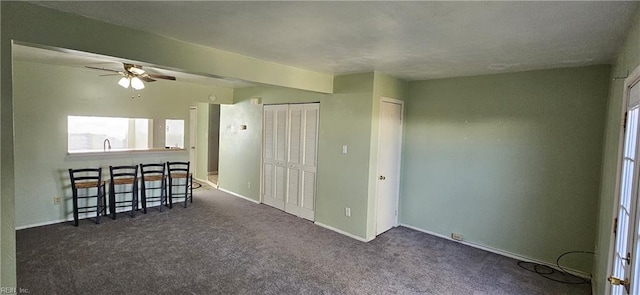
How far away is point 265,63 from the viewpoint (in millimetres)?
3412

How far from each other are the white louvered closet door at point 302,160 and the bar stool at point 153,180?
2115 millimetres

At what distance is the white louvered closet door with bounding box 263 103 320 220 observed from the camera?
15.8 ft

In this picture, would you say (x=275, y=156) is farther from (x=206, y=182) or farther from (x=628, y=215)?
(x=628, y=215)

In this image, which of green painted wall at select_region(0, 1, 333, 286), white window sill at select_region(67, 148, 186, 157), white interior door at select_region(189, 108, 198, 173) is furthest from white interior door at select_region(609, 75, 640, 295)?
white interior door at select_region(189, 108, 198, 173)

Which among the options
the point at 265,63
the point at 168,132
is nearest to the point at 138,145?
the point at 168,132

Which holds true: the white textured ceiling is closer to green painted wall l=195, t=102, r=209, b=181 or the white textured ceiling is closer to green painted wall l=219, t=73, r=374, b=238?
green painted wall l=219, t=73, r=374, b=238

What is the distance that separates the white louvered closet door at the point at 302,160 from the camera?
4785 mm

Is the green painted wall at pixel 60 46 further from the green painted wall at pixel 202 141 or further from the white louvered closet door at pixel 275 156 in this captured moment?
the green painted wall at pixel 202 141

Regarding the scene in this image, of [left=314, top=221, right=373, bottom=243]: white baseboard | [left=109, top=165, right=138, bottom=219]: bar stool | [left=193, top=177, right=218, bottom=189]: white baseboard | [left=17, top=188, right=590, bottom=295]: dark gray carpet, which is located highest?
[left=109, top=165, right=138, bottom=219]: bar stool

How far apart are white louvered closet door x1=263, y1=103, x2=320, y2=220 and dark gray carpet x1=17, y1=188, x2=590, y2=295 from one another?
58cm

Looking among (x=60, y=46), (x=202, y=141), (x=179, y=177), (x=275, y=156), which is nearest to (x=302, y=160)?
(x=275, y=156)

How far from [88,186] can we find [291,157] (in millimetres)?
2935

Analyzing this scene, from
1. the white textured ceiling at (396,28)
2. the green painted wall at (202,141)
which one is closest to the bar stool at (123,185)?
the green painted wall at (202,141)

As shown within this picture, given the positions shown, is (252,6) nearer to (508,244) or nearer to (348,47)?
(348,47)
